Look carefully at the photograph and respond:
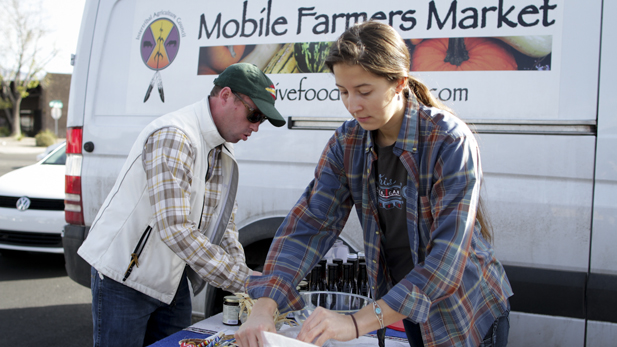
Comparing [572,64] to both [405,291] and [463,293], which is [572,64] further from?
[405,291]

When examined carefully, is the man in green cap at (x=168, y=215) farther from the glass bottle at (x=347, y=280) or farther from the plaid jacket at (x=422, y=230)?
the plaid jacket at (x=422, y=230)

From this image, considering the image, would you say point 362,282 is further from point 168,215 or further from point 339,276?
point 168,215

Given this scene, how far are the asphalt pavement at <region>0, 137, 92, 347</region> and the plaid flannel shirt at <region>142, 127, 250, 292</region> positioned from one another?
2.33m

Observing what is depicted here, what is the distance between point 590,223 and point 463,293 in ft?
4.29

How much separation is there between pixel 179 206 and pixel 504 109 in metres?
1.58

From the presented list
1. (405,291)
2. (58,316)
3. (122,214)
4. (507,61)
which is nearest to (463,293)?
(405,291)

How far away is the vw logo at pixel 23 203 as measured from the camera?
16.9 ft

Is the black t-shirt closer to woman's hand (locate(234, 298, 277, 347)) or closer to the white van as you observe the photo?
woman's hand (locate(234, 298, 277, 347))

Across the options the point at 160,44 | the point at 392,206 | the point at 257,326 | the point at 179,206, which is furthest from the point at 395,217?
the point at 160,44

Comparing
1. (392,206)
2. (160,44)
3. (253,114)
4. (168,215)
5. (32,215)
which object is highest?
(160,44)

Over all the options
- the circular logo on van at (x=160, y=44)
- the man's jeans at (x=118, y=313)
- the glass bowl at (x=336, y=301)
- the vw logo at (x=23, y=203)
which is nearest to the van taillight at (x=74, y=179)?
the circular logo on van at (x=160, y=44)

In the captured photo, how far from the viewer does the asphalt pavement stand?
360 cm

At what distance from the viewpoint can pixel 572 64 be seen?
85.5 inches

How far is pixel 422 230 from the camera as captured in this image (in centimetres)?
127
